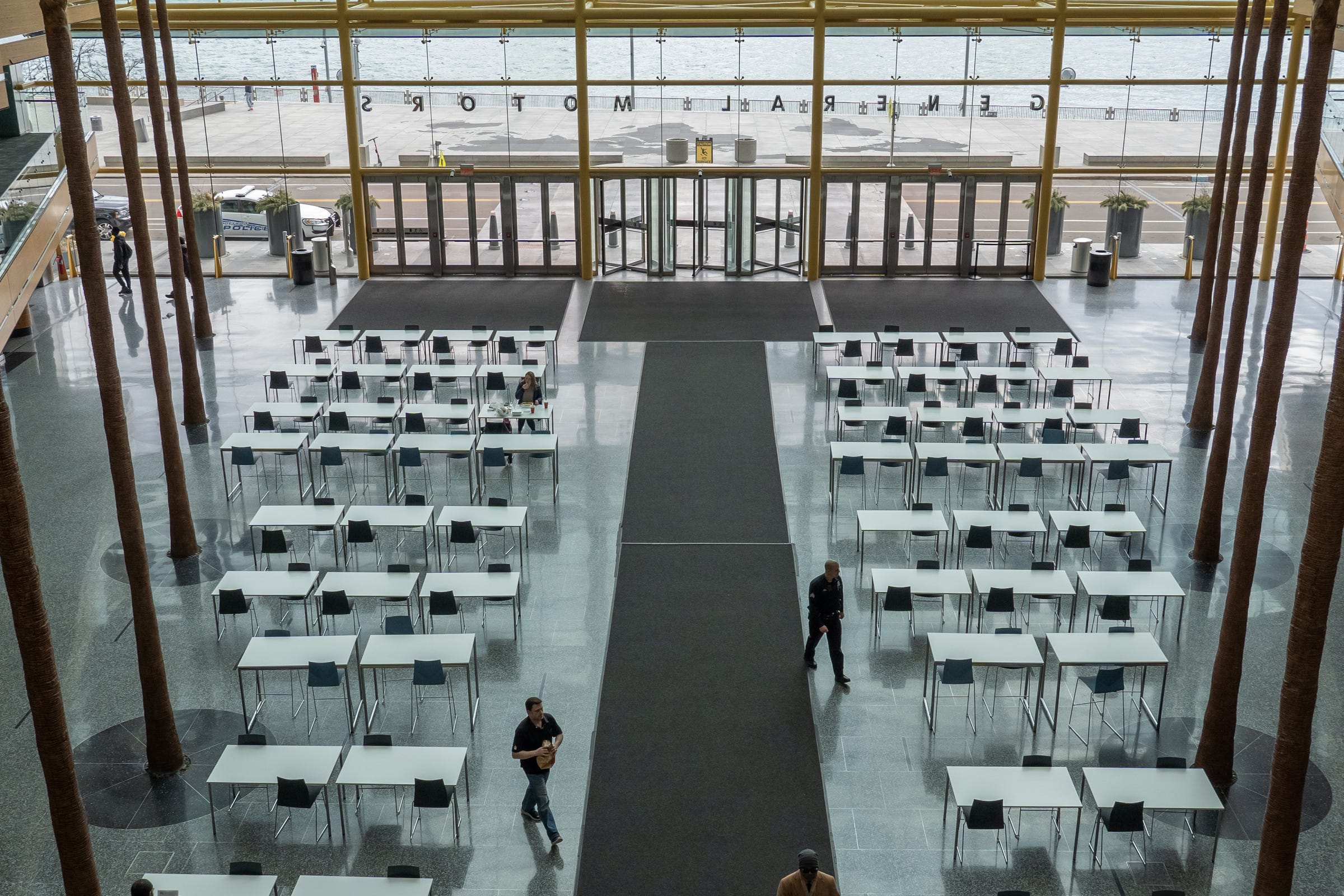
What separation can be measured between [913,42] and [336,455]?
16055mm

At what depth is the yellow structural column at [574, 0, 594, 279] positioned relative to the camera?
2534 centimetres

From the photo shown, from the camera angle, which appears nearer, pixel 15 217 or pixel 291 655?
pixel 291 655

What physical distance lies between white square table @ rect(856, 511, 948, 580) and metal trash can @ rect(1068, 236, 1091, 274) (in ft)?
48.9

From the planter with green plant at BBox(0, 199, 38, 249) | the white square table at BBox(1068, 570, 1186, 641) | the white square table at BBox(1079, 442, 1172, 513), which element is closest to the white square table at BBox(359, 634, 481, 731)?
the white square table at BBox(1068, 570, 1186, 641)

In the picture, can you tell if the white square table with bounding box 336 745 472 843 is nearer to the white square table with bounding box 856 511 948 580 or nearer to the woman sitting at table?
the white square table with bounding box 856 511 948 580

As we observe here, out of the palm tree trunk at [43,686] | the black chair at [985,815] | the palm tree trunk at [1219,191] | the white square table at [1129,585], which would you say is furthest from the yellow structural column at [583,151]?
the palm tree trunk at [43,686]

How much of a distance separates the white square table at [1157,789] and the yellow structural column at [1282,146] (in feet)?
60.1

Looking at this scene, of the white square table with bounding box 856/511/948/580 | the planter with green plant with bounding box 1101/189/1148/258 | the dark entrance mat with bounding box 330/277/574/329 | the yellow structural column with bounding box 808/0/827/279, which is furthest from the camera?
the planter with green plant with bounding box 1101/189/1148/258

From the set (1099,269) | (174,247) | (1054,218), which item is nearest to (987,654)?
(174,247)

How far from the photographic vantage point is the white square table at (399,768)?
945 cm

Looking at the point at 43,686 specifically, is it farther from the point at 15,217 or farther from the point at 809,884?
the point at 15,217

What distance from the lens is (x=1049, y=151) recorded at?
25797 millimetres

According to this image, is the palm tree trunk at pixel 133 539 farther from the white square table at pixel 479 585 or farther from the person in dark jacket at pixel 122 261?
the person in dark jacket at pixel 122 261

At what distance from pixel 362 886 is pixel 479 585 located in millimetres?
4238
